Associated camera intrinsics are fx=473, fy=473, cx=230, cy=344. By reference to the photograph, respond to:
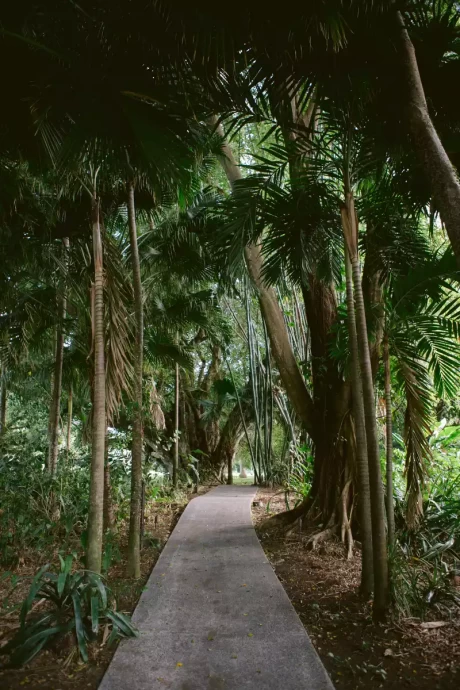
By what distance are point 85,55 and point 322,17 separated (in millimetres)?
1596

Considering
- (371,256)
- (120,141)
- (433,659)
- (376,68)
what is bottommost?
(433,659)

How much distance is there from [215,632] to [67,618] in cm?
101

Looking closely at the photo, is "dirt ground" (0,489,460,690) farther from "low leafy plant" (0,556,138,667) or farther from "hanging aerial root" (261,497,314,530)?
"hanging aerial root" (261,497,314,530)

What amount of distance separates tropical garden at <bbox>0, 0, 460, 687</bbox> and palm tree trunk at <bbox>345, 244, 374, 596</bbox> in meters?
0.02

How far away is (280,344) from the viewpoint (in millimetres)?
7000

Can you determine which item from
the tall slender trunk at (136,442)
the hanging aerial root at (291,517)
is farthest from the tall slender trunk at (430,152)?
the hanging aerial root at (291,517)

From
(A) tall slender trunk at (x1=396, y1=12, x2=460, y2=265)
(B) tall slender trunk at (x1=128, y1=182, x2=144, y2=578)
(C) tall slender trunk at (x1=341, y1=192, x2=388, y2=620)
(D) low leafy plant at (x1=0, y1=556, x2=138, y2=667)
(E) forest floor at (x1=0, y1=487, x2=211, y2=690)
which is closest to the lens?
(A) tall slender trunk at (x1=396, y1=12, x2=460, y2=265)

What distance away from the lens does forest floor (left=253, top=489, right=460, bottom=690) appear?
2711mm

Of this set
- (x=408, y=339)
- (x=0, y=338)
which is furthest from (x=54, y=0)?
(x=0, y=338)

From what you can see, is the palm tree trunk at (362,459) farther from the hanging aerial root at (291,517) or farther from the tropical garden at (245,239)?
the hanging aerial root at (291,517)

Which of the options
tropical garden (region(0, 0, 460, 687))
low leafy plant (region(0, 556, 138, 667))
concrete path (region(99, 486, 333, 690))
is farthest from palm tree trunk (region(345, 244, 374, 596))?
low leafy plant (region(0, 556, 138, 667))

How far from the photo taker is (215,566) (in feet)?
16.4

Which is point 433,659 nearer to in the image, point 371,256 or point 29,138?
point 371,256

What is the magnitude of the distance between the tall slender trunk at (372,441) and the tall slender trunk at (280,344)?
2.87 meters
